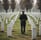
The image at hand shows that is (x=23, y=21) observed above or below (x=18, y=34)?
above

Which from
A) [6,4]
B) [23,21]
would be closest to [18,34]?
[23,21]

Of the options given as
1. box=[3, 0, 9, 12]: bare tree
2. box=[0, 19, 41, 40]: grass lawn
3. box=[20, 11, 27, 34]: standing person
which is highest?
box=[3, 0, 9, 12]: bare tree

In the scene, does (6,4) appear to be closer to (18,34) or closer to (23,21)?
(23,21)

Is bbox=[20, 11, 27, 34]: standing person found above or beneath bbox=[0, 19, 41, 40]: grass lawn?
above

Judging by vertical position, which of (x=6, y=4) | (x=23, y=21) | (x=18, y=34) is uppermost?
(x=6, y=4)

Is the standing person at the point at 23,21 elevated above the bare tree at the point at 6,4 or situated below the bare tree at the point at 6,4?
below

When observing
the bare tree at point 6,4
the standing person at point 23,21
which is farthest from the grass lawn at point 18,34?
the bare tree at point 6,4

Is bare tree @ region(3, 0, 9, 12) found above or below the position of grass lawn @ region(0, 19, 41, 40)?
above

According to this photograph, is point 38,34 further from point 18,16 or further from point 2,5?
point 2,5

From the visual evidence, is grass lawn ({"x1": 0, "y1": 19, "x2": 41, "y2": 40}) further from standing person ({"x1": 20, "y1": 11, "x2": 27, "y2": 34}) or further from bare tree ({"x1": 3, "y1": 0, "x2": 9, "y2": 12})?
bare tree ({"x1": 3, "y1": 0, "x2": 9, "y2": 12})

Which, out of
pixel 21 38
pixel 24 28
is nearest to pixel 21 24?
pixel 24 28

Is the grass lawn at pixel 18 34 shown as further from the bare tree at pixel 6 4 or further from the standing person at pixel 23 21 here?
the bare tree at pixel 6 4

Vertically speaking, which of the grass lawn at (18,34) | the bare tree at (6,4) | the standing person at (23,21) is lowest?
the grass lawn at (18,34)

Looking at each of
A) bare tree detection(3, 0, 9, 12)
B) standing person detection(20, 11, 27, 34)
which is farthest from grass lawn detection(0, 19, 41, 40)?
bare tree detection(3, 0, 9, 12)
